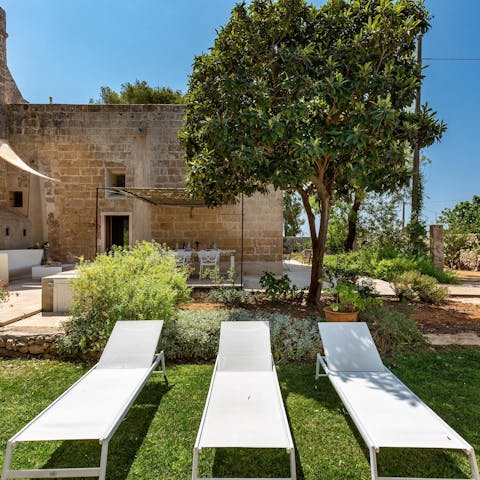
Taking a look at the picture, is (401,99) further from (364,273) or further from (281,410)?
(364,273)

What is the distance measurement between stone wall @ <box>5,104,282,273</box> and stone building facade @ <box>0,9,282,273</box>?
0.12ft

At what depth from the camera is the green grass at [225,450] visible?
243 cm

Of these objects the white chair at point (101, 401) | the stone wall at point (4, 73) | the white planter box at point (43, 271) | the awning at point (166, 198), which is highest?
the stone wall at point (4, 73)

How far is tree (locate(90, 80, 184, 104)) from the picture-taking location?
59.4 ft

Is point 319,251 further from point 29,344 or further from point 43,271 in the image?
point 43,271

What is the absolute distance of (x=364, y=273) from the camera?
11570 millimetres

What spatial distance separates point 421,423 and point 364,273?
31.8ft

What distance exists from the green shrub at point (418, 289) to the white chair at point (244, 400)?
491 cm

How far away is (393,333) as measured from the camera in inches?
195

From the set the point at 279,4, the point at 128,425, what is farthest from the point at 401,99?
the point at 128,425

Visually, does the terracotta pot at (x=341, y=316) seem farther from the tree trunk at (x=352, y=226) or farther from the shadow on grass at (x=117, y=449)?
the tree trunk at (x=352, y=226)

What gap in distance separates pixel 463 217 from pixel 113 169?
16.0 meters

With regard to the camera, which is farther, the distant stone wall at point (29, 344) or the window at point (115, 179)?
the window at point (115, 179)

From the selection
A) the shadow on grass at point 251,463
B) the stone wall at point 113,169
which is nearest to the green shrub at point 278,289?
the shadow on grass at point 251,463
